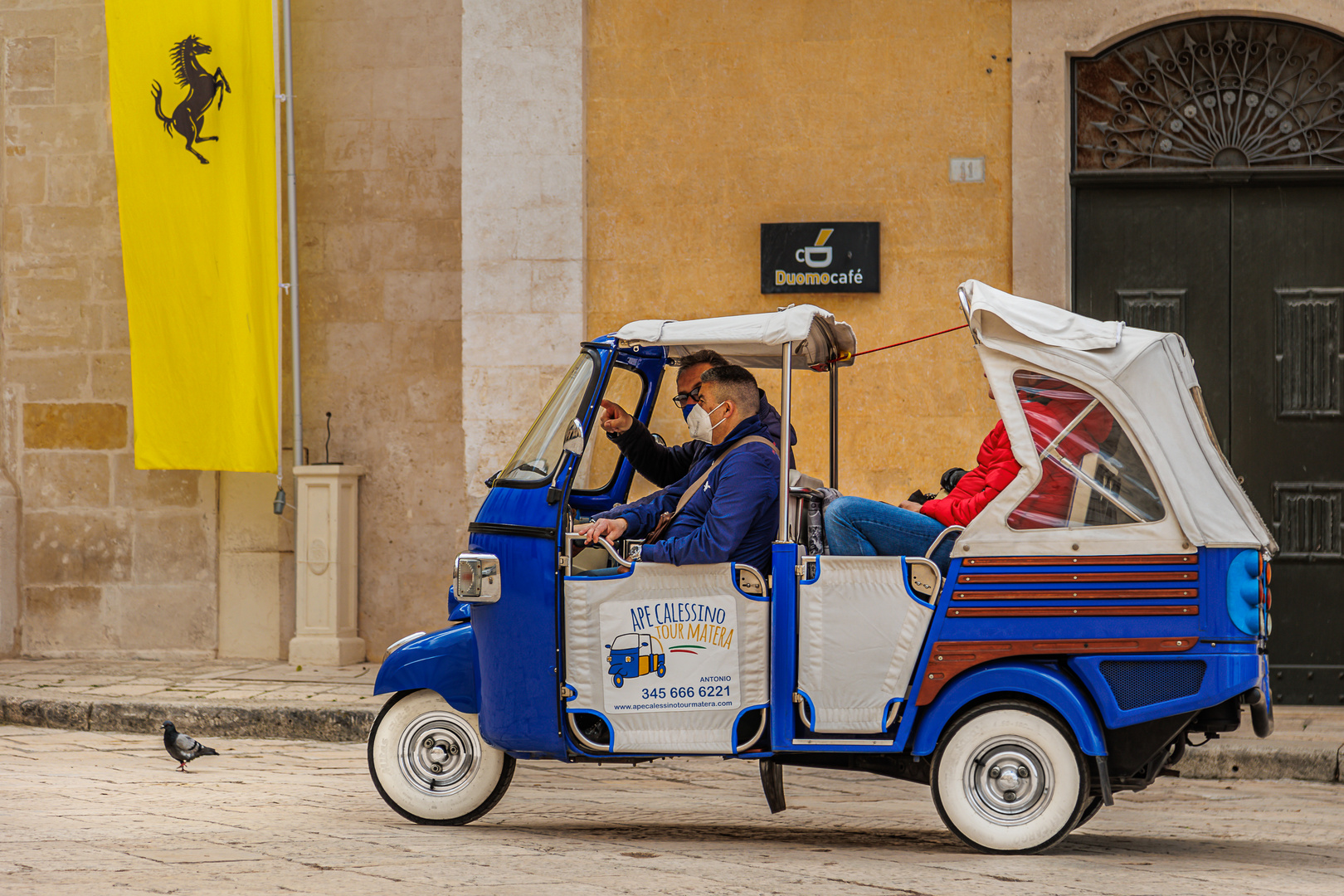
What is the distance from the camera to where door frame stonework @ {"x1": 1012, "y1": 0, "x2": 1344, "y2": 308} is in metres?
9.96

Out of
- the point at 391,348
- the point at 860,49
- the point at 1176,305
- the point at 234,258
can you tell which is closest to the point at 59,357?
the point at 234,258

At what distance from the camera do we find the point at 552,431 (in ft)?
19.5

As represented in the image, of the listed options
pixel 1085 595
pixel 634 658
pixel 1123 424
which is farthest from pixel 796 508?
pixel 1123 424

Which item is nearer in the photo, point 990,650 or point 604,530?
point 990,650

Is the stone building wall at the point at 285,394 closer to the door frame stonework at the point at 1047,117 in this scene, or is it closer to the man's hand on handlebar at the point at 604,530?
the door frame stonework at the point at 1047,117

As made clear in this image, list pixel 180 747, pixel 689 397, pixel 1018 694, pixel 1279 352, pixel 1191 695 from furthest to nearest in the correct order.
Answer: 1. pixel 1279 352
2. pixel 180 747
3. pixel 689 397
4. pixel 1018 694
5. pixel 1191 695

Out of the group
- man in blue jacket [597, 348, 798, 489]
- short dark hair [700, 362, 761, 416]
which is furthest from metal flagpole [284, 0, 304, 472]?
short dark hair [700, 362, 761, 416]

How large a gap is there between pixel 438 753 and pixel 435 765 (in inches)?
1.8

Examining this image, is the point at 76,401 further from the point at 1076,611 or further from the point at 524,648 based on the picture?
the point at 1076,611

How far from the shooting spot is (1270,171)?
984 cm

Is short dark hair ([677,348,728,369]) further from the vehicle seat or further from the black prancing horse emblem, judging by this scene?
the black prancing horse emblem

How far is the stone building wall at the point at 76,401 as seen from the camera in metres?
11.5

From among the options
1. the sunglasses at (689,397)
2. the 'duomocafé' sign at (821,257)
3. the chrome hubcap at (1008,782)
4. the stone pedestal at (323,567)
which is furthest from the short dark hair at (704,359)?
the stone pedestal at (323,567)

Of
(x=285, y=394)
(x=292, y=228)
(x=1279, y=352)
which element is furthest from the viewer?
(x=285, y=394)
